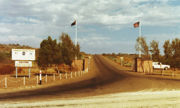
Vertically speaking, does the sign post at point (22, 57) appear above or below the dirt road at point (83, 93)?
above

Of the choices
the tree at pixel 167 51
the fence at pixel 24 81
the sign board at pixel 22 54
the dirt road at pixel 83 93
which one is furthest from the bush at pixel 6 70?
the tree at pixel 167 51

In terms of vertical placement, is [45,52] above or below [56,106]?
above

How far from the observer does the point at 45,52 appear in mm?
35531

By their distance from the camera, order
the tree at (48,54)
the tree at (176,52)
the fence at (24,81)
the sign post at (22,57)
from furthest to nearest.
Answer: the tree at (176,52)
the tree at (48,54)
the sign post at (22,57)
the fence at (24,81)

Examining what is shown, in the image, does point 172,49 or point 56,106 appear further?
point 172,49

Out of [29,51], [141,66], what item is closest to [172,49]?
[141,66]

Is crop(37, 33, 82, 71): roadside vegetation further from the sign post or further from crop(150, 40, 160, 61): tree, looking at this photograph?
crop(150, 40, 160, 61): tree

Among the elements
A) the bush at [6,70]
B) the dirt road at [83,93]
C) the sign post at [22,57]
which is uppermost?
the sign post at [22,57]

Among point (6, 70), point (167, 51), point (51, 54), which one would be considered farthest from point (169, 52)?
point (6, 70)

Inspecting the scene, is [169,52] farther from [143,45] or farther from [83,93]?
[83,93]

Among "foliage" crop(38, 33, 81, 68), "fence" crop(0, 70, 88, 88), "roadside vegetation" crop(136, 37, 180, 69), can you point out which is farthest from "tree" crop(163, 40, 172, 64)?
"fence" crop(0, 70, 88, 88)

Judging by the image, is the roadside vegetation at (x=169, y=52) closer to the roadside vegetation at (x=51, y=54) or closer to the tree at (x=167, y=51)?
the tree at (x=167, y=51)

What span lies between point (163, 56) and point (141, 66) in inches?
208

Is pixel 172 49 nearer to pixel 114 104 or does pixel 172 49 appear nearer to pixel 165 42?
pixel 165 42
